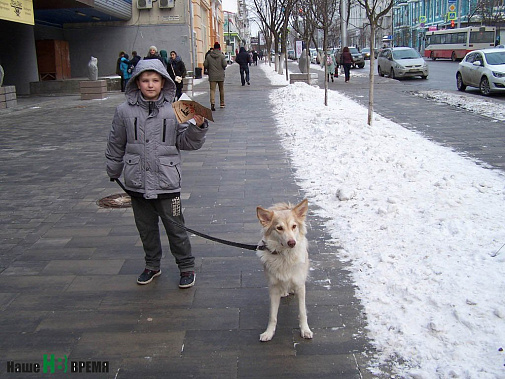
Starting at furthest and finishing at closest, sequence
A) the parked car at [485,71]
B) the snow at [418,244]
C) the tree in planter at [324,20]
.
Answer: the parked car at [485,71] < the tree in planter at [324,20] < the snow at [418,244]

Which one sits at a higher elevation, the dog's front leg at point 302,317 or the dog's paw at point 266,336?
the dog's front leg at point 302,317

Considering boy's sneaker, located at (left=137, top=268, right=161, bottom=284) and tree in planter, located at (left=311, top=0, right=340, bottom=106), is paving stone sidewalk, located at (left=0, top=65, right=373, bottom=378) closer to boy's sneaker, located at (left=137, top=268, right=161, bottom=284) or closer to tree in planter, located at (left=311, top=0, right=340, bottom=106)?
boy's sneaker, located at (left=137, top=268, right=161, bottom=284)

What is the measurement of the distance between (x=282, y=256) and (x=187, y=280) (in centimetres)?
119

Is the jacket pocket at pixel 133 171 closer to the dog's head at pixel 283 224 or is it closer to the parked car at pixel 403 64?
the dog's head at pixel 283 224

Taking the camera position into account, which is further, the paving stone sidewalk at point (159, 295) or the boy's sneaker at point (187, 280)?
the boy's sneaker at point (187, 280)

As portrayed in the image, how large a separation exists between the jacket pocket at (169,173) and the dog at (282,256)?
2.94 ft

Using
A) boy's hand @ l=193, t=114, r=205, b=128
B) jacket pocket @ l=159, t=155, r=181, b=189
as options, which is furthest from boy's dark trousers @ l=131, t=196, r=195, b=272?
boy's hand @ l=193, t=114, r=205, b=128

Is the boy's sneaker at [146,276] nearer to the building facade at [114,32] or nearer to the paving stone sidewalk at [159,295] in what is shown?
the paving stone sidewalk at [159,295]

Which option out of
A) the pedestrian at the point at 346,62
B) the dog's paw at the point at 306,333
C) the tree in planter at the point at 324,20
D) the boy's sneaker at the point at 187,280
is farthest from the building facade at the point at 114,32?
the dog's paw at the point at 306,333

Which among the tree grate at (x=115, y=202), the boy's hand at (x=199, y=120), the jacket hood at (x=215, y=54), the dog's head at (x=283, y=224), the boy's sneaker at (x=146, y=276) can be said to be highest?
the jacket hood at (x=215, y=54)

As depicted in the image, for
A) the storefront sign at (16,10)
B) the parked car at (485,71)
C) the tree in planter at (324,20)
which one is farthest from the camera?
the parked car at (485,71)

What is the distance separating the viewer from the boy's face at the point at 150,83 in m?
3.74

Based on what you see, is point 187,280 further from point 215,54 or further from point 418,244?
point 215,54

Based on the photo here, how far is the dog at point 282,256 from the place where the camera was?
3.22 m
